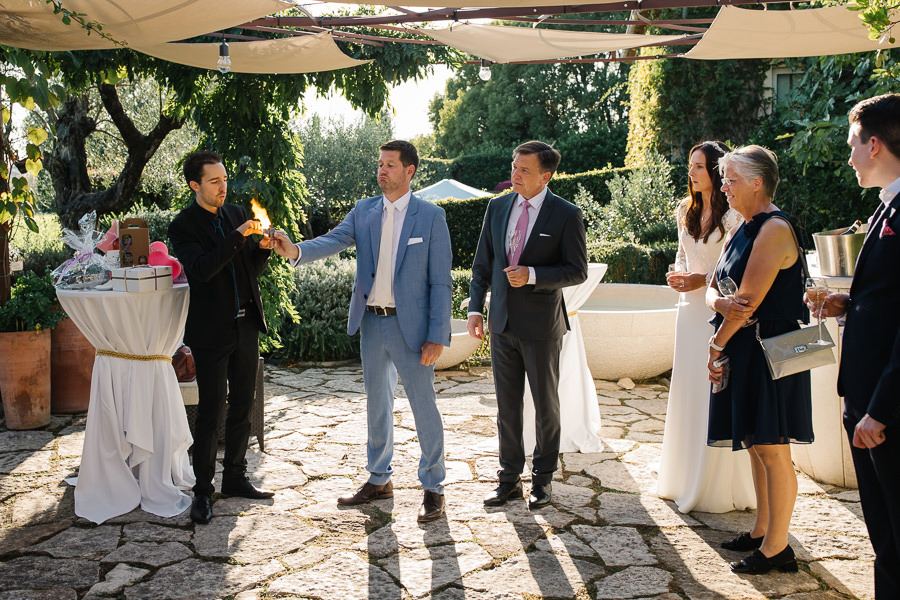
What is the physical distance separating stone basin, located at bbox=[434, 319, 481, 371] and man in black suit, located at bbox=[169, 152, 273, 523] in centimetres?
324

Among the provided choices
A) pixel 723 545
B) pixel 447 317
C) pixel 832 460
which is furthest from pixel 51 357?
pixel 832 460

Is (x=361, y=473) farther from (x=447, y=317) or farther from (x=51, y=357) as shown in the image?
(x=51, y=357)

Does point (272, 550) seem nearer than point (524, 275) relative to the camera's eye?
Yes

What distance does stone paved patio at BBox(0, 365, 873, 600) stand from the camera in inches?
132

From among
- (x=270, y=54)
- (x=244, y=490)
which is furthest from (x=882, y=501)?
(x=270, y=54)

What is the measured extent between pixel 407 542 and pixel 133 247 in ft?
7.04

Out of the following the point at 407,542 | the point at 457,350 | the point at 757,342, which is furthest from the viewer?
the point at 457,350

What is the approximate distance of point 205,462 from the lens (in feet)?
13.5

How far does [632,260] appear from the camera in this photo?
961cm

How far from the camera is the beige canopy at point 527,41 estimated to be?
18.8 ft

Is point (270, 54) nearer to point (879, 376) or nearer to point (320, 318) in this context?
point (320, 318)

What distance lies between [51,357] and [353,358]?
3008mm

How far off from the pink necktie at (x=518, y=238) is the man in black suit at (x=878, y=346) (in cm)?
189

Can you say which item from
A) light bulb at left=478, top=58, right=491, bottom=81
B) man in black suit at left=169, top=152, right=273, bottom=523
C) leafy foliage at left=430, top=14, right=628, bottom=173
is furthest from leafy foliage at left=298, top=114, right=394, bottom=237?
leafy foliage at left=430, top=14, right=628, bottom=173
